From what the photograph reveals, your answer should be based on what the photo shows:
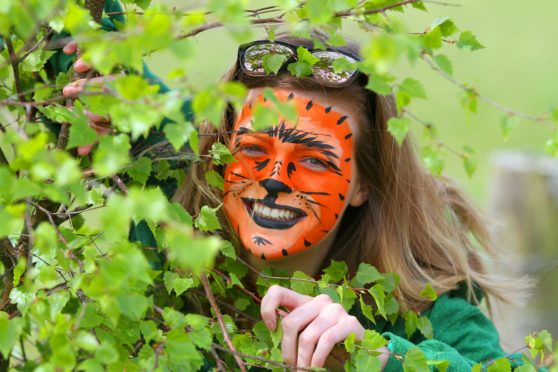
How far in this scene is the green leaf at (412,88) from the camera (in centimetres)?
147

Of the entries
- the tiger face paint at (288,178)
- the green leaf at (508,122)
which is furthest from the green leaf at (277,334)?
the green leaf at (508,122)

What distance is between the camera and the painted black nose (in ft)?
7.02

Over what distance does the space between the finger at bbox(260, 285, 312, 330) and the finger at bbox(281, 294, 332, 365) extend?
0.03m

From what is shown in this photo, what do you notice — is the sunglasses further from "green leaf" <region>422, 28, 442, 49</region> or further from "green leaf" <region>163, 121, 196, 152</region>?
"green leaf" <region>163, 121, 196, 152</region>

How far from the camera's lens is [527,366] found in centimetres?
173

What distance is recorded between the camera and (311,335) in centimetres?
175

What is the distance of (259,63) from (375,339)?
811mm

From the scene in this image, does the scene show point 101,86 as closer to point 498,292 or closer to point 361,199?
point 361,199

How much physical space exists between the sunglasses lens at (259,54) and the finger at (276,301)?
0.56m

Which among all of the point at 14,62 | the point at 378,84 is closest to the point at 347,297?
the point at 378,84

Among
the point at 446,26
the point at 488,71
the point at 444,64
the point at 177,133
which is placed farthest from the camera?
the point at 488,71

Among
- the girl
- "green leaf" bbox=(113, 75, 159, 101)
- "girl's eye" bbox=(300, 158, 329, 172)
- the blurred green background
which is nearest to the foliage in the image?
"green leaf" bbox=(113, 75, 159, 101)

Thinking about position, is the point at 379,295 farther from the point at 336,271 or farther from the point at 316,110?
the point at 316,110

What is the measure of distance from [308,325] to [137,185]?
2.08 feet
